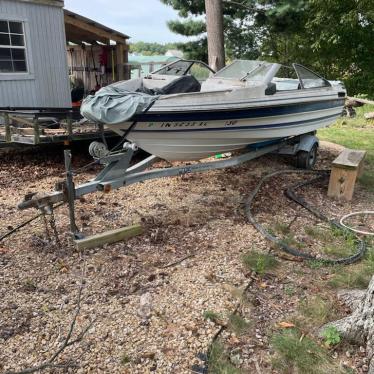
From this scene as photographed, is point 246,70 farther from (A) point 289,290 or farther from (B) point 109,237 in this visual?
(A) point 289,290

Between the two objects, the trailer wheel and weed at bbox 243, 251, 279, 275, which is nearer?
weed at bbox 243, 251, 279, 275

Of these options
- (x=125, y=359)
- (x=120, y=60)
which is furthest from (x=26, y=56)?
(x=125, y=359)

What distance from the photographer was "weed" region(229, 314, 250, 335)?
3.06 meters

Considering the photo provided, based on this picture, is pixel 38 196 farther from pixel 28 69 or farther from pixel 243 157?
pixel 28 69

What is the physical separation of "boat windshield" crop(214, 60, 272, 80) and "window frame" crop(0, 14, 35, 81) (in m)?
5.09

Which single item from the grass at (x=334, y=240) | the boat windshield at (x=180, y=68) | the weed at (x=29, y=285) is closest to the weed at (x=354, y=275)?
the grass at (x=334, y=240)

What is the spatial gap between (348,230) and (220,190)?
2.01 m

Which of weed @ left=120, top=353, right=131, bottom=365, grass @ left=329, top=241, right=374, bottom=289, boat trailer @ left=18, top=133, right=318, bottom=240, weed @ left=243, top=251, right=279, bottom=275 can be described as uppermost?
boat trailer @ left=18, top=133, right=318, bottom=240

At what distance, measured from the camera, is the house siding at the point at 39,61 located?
8812 millimetres

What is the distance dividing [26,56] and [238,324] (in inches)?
326

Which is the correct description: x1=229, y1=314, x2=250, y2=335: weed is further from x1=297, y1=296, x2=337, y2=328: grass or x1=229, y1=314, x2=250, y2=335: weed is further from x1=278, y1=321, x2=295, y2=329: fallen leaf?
x1=297, y1=296, x2=337, y2=328: grass

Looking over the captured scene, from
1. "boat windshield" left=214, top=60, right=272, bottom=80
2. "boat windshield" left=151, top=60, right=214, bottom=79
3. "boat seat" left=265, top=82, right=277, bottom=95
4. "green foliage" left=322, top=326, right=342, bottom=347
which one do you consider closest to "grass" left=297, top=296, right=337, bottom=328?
"green foliage" left=322, top=326, right=342, bottom=347

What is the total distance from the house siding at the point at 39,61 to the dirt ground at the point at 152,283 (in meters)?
A: 3.90

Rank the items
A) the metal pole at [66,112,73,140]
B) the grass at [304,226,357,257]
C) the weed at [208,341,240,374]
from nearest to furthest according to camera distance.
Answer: the weed at [208,341,240,374] → the grass at [304,226,357,257] → the metal pole at [66,112,73,140]
